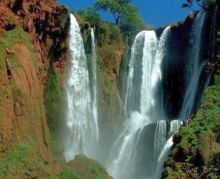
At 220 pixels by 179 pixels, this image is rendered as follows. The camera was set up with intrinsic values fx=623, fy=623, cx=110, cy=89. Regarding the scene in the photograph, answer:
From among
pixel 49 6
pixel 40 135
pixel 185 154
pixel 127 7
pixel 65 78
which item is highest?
pixel 127 7

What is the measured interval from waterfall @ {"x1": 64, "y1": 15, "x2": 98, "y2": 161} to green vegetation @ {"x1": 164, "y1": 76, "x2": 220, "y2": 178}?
462 inches

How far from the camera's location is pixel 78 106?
39844mm

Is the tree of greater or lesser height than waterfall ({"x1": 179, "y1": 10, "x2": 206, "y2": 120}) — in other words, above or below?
above

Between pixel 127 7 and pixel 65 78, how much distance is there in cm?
2315

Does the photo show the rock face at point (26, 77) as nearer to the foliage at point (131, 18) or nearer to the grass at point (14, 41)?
the grass at point (14, 41)

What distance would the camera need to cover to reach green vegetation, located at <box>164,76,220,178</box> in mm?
25858

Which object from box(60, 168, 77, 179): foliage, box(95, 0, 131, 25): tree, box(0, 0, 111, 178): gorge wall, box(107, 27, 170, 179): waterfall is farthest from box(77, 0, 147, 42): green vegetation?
box(60, 168, 77, 179): foliage

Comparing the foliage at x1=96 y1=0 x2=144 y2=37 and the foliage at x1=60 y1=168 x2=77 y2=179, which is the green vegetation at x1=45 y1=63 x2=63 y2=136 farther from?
the foliage at x1=96 y1=0 x2=144 y2=37

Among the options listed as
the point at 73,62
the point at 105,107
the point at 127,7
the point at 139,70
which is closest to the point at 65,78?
the point at 73,62

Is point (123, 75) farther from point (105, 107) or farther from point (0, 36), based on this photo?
point (0, 36)

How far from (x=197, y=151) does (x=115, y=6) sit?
3625 centimetres

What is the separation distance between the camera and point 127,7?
60844 mm

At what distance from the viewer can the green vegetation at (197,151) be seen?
25858mm

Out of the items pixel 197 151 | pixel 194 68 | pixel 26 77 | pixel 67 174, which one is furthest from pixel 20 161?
pixel 194 68
